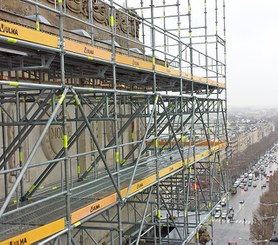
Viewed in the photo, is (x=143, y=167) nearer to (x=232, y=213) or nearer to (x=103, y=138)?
(x=103, y=138)

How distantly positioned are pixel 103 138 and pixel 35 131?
175 inches

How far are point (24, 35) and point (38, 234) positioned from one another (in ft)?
9.45

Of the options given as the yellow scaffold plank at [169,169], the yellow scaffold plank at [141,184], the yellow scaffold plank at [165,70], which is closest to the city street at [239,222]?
the yellow scaffold plank at [169,169]

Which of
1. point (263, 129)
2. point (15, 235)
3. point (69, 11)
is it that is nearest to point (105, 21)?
point (69, 11)

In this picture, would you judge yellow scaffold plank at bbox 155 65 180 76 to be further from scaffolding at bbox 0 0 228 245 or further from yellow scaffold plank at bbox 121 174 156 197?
yellow scaffold plank at bbox 121 174 156 197

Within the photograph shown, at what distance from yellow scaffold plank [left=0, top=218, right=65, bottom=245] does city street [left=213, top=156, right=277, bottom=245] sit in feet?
118

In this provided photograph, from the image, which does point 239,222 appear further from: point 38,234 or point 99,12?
point 38,234

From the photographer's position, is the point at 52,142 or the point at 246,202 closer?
the point at 52,142

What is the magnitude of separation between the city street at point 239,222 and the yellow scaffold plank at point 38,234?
118 ft

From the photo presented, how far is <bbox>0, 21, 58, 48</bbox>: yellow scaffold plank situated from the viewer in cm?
563

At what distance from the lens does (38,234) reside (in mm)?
6211

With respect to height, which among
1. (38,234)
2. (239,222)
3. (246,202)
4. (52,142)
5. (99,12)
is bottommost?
(239,222)

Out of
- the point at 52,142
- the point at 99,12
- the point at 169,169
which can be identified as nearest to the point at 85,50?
the point at 52,142

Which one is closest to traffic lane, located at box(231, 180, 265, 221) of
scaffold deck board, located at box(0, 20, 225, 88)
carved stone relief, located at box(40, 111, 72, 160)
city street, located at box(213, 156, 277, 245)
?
city street, located at box(213, 156, 277, 245)
